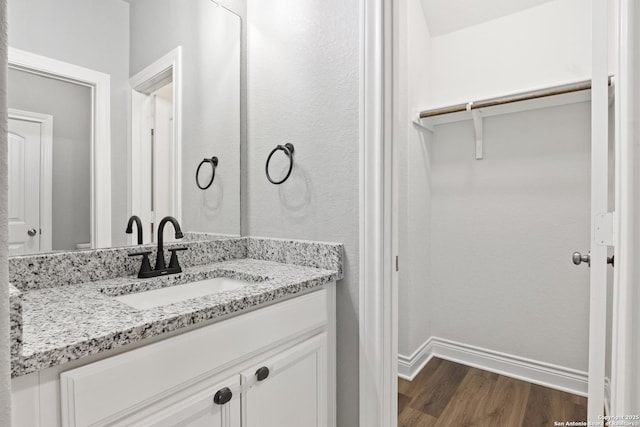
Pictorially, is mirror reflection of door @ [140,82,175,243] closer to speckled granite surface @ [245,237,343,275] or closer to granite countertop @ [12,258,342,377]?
granite countertop @ [12,258,342,377]

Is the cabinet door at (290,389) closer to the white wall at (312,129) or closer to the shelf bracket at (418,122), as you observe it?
the white wall at (312,129)

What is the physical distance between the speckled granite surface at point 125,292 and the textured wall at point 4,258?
311mm

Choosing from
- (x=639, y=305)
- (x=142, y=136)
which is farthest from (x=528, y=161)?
(x=142, y=136)

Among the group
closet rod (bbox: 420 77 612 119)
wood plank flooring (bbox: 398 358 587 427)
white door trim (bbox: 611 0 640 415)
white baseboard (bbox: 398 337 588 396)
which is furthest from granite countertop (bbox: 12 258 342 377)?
closet rod (bbox: 420 77 612 119)

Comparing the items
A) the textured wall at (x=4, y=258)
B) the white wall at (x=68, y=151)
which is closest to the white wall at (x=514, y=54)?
the white wall at (x=68, y=151)

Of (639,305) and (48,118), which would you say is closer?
(639,305)

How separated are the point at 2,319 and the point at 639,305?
119 cm

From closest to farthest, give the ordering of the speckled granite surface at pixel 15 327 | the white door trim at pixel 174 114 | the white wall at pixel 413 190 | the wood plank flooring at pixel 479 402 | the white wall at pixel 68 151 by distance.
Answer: the speckled granite surface at pixel 15 327
the white wall at pixel 68 151
the white door trim at pixel 174 114
the wood plank flooring at pixel 479 402
the white wall at pixel 413 190

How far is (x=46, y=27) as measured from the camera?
3.40ft

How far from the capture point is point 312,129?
137 cm

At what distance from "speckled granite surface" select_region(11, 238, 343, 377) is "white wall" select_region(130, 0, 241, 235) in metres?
0.17

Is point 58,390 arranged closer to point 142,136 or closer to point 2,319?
point 2,319

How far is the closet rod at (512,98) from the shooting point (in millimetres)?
1788

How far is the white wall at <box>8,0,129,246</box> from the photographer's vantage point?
1004mm
